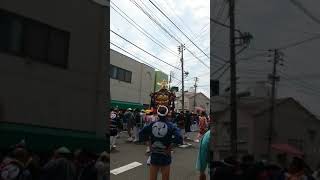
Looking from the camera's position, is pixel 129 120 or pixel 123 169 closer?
pixel 123 169

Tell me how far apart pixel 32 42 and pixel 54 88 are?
0.14 metres

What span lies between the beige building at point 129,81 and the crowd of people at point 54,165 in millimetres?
172

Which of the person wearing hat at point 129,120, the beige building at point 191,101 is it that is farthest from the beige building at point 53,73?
the beige building at point 191,101

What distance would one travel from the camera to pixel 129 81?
119 cm

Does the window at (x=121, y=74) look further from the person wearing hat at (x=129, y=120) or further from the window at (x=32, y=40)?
the window at (x=32, y=40)

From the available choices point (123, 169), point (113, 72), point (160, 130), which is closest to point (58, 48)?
point (113, 72)

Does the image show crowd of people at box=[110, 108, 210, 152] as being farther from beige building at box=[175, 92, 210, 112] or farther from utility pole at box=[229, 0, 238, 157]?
utility pole at box=[229, 0, 238, 157]

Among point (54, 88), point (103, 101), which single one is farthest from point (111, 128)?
point (54, 88)

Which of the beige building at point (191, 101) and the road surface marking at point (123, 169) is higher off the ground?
the beige building at point (191, 101)

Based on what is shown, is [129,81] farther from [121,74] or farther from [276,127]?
[276,127]

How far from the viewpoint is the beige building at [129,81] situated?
1.16 metres

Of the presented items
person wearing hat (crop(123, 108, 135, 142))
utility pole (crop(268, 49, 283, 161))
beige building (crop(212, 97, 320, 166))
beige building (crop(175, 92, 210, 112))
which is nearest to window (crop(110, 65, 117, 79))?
person wearing hat (crop(123, 108, 135, 142))

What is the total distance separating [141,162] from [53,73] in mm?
384

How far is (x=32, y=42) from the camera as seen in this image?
2.98 ft
